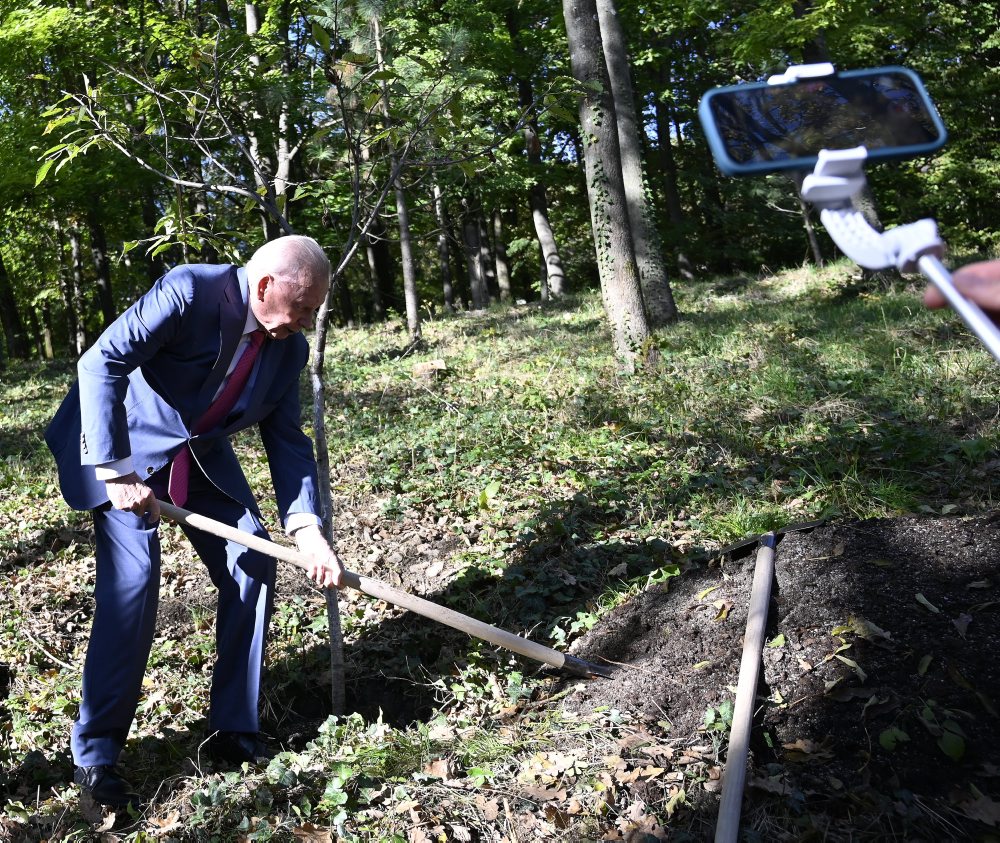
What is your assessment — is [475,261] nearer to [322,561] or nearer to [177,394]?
[177,394]

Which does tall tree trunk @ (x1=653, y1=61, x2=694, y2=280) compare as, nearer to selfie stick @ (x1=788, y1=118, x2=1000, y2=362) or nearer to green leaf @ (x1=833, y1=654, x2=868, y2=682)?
green leaf @ (x1=833, y1=654, x2=868, y2=682)

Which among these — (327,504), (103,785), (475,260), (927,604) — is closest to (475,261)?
(475,260)

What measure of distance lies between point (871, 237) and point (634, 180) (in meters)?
9.42

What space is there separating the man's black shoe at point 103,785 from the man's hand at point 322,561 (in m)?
1.09

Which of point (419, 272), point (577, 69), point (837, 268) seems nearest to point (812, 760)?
point (577, 69)

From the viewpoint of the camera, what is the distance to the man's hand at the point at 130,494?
313cm

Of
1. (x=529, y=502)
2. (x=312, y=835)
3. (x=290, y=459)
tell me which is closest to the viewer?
(x=312, y=835)

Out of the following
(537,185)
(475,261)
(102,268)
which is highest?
(537,185)

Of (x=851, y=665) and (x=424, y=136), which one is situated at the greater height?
(x=424, y=136)

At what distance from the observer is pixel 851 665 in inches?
121

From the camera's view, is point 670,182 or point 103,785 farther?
point 670,182

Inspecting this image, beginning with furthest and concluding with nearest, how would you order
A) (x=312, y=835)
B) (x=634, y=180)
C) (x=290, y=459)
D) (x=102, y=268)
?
(x=102, y=268) → (x=634, y=180) → (x=290, y=459) → (x=312, y=835)

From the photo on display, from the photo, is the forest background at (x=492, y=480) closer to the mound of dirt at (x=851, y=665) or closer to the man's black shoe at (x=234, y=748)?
the mound of dirt at (x=851, y=665)

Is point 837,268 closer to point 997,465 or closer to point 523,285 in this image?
point 997,465
